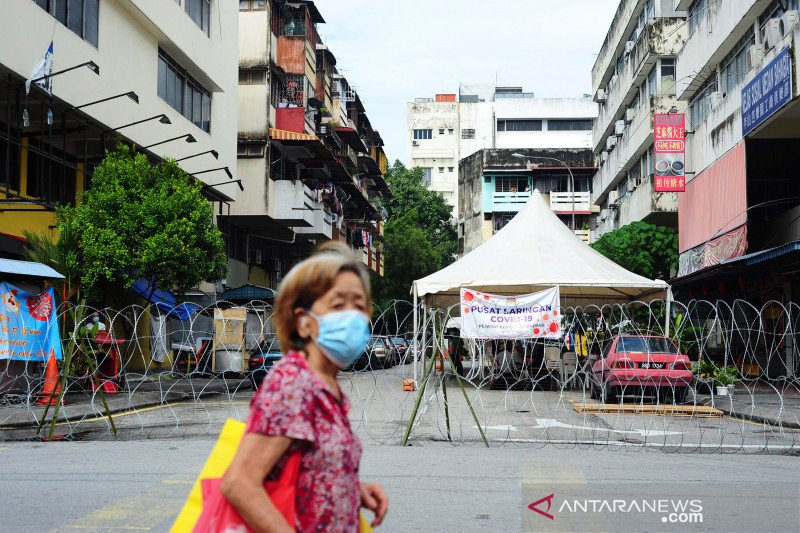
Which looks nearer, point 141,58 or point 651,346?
point 651,346

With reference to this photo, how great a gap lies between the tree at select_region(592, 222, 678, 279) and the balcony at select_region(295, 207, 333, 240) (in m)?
12.6

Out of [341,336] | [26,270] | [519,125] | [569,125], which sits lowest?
[341,336]

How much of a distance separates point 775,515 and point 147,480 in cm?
525

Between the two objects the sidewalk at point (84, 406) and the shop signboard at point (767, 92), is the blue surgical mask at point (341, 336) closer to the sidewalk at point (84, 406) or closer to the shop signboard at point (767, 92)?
the sidewalk at point (84, 406)

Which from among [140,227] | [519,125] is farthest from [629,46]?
[519,125]

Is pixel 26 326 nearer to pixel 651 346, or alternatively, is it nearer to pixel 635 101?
pixel 651 346

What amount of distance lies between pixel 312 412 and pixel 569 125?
79.1m

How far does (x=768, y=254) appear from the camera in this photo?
2116 cm

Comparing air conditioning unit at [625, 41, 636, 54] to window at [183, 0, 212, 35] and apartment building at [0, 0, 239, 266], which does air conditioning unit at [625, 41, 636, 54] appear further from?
window at [183, 0, 212, 35]

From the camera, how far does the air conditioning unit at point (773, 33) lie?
22172mm

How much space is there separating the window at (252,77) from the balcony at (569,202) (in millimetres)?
35872

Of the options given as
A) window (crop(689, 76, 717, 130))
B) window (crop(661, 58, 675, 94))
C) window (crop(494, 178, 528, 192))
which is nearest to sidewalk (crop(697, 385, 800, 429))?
window (crop(689, 76, 717, 130))

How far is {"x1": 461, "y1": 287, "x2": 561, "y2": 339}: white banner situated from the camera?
17.0m

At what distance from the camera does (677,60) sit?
3469 centimetres
